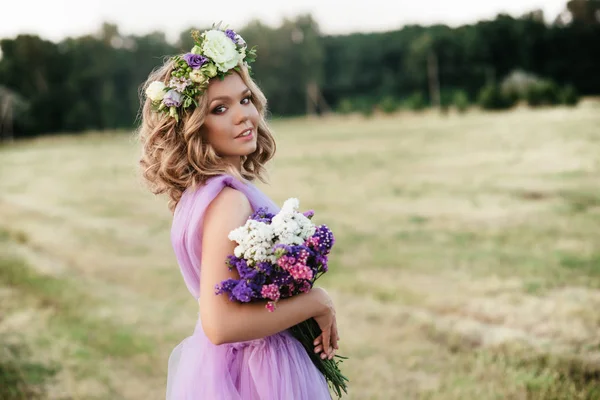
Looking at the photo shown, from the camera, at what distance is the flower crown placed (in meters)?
2.21

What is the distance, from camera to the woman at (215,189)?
2111mm

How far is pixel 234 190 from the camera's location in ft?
6.91

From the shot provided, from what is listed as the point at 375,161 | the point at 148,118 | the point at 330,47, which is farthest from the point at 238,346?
the point at 330,47

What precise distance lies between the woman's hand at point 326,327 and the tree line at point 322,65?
41.4m

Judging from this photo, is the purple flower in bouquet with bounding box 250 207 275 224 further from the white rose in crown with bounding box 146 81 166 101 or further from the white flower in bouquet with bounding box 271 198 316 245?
the white rose in crown with bounding box 146 81 166 101

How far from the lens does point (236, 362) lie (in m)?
2.27

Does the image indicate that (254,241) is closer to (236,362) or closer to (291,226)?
(291,226)

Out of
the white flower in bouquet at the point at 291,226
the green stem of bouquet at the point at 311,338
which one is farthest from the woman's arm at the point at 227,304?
the green stem of bouquet at the point at 311,338

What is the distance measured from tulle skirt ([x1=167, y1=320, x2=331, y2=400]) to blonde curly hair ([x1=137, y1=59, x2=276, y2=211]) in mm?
587

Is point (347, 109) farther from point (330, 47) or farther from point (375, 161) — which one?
point (375, 161)

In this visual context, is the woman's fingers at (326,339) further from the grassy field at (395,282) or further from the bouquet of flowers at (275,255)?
the grassy field at (395,282)

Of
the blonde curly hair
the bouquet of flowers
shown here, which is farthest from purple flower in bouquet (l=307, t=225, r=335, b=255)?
the blonde curly hair

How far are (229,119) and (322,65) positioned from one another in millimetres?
59621

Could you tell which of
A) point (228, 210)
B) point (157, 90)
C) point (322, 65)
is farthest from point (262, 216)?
point (322, 65)
